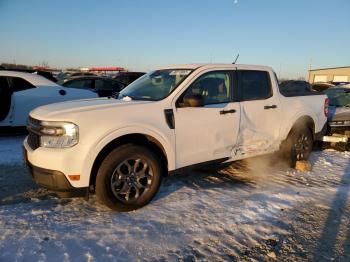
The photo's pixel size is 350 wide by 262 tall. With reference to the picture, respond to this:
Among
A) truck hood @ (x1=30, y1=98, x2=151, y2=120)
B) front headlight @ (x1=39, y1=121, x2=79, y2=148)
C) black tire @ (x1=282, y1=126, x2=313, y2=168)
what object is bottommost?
black tire @ (x1=282, y1=126, x2=313, y2=168)

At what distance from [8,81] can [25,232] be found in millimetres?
5301

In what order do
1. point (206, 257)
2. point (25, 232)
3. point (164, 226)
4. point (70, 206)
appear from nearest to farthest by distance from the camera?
point (206, 257) → point (25, 232) → point (164, 226) → point (70, 206)

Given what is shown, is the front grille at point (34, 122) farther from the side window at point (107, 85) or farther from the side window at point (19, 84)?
the side window at point (107, 85)

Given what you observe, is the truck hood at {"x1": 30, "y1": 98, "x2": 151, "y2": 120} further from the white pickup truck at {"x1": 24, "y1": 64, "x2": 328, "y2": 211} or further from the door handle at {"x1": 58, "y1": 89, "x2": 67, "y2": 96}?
the door handle at {"x1": 58, "y1": 89, "x2": 67, "y2": 96}

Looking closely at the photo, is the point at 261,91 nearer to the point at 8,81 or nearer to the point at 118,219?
the point at 118,219

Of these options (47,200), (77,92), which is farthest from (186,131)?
(77,92)

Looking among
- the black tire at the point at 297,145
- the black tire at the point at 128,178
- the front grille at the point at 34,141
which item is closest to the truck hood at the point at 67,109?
the front grille at the point at 34,141

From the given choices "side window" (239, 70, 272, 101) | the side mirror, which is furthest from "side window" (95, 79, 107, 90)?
the side mirror

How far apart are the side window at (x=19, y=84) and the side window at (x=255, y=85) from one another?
527cm

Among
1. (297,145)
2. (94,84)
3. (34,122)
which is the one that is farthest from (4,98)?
(297,145)

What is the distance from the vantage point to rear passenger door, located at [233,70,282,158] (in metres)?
4.96

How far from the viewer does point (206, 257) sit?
3.04 metres

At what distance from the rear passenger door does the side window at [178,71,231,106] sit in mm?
266

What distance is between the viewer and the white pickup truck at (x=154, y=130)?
3.55 m
